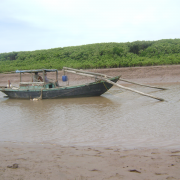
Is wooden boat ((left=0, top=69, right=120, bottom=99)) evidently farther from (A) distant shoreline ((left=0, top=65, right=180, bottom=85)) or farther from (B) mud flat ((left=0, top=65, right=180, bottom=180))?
(A) distant shoreline ((left=0, top=65, right=180, bottom=85))

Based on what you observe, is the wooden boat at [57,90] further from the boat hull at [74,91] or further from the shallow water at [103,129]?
the shallow water at [103,129]

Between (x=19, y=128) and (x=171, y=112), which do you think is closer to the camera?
(x=19, y=128)

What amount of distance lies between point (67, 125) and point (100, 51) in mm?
26436

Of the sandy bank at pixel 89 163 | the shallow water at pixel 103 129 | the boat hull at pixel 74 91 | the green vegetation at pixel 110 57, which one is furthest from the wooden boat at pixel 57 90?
the green vegetation at pixel 110 57

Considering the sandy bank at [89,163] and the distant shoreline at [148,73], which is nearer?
the sandy bank at [89,163]

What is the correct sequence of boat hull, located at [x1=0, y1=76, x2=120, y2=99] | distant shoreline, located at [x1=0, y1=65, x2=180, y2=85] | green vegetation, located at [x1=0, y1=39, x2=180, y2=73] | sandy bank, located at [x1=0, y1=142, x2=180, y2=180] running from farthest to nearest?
green vegetation, located at [x1=0, y1=39, x2=180, y2=73] < distant shoreline, located at [x1=0, y1=65, x2=180, y2=85] < boat hull, located at [x1=0, y1=76, x2=120, y2=99] < sandy bank, located at [x1=0, y1=142, x2=180, y2=180]

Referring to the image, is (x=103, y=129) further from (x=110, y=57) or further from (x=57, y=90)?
(x=110, y=57)

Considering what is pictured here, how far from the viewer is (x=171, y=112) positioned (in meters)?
7.76

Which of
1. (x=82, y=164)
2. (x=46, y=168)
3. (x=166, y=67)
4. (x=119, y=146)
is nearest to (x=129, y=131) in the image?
(x=119, y=146)

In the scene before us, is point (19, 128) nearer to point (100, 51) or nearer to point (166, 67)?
point (166, 67)

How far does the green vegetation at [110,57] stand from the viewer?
25641 mm

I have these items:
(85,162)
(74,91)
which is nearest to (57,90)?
(74,91)

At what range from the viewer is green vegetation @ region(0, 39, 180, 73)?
25641 mm

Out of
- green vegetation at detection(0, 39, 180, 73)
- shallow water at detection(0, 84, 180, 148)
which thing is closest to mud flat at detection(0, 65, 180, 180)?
shallow water at detection(0, 84, 180, 148)
